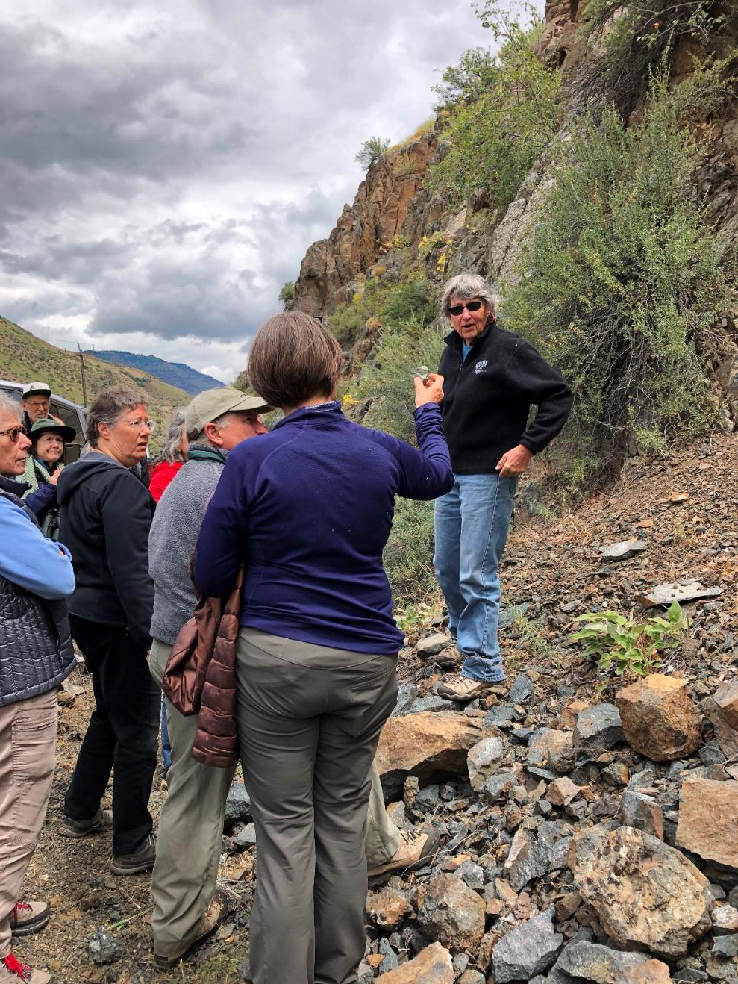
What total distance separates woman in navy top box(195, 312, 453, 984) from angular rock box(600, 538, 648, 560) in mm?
2921

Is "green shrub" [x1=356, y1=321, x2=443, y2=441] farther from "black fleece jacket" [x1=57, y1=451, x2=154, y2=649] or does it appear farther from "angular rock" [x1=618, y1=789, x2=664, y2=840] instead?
"angular rock" [x1=618, y1=789, x2=664, y2=840]

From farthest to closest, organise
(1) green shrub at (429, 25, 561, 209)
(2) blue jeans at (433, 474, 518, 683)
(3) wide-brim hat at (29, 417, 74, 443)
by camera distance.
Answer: (1) green shrub at (429, 25, 561, 209) → (3) wide-brim hat at (29, 417, 74, 443) → (2) blue jeans at (433, 474, 518, 683)

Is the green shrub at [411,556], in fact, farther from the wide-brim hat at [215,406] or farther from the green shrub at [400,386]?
the wide-brim hat at [215,406]

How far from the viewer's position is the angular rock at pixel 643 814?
2.25 m

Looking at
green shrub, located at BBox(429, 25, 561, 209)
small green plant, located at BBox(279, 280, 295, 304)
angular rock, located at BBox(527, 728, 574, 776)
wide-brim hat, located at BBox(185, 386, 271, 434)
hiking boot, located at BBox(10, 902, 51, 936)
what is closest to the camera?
wide-brim hat, located at BBox(185, 386, 271, 434)

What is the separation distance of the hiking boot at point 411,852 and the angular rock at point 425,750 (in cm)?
34

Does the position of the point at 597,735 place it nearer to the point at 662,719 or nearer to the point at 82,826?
the point at 662,719

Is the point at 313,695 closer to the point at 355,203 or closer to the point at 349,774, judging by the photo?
the point at 349,774

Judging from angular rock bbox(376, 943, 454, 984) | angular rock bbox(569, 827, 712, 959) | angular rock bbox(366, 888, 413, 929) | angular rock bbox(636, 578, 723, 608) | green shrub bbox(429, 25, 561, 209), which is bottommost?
angular rock bbox(366, 888, 413, 929)

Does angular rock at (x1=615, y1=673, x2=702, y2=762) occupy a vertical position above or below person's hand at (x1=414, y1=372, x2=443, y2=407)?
below

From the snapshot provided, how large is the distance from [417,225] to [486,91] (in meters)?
10.4

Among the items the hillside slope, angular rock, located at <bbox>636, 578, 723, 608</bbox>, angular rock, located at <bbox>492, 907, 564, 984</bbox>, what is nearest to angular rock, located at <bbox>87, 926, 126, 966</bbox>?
angular rock, located at <bbox>492, 907, 564, 984</bbox>

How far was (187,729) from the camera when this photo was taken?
2387 millimetres

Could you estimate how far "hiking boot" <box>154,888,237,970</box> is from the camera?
8.14 feet
